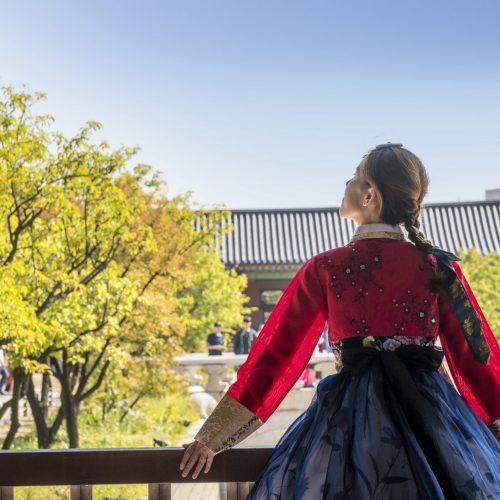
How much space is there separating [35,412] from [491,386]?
785 centimetres

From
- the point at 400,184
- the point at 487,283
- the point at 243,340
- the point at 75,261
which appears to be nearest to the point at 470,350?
the point at 400,184

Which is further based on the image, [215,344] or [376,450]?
[215,344]

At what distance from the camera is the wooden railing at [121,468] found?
6.69 feet

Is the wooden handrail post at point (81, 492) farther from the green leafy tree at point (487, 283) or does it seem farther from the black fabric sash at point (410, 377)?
Result: the green leafy tree at point (487, 283)

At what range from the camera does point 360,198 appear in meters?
2.20

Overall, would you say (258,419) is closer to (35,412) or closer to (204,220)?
(35,412)

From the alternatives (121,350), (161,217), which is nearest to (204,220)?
(161,217)

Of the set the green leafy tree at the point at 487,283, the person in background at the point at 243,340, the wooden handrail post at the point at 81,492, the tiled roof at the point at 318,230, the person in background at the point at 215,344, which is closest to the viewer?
the wooden handrail post at the point at 81,492

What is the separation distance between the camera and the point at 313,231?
29750mm

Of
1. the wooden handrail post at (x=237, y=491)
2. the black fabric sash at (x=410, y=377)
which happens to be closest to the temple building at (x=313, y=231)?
the wooden handrail post at (x=237, y=491)

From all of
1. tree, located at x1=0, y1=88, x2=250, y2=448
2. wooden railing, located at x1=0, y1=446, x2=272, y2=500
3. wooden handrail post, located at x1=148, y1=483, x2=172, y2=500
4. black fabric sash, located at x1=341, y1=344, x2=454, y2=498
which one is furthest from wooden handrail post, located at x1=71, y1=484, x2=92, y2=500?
tree, located at x1=0, y1=88, x2=250, y2=448

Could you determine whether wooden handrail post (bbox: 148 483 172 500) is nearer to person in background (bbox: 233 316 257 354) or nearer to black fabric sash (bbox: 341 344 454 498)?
black fabric sash (bbox: 341 344 454 498)

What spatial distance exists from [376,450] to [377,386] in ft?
0.64

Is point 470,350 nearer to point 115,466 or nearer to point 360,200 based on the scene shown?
point 360,200
